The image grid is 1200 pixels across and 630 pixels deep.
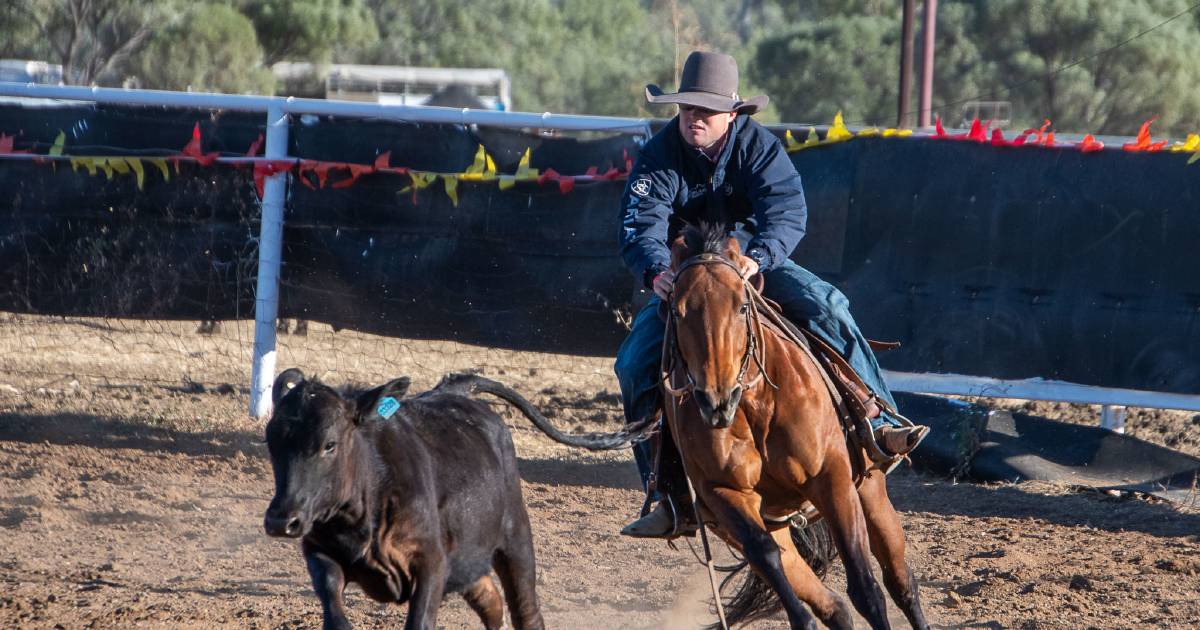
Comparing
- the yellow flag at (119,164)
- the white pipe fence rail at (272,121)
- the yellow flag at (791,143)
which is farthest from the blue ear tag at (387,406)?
the yellow flag at (119,164)

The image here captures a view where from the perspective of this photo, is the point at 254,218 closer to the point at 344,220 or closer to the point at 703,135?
the point at 344,220

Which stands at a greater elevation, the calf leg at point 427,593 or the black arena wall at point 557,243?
the black arena wall at point 557,243

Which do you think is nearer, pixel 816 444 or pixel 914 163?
pixel 816 444

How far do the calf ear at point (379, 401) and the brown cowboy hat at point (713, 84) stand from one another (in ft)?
5.11

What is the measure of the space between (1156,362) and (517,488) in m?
4.73

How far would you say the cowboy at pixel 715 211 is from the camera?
516cm

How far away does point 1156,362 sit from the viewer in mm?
8094

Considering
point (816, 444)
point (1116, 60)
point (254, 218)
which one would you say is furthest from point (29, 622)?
point (1116, 60)

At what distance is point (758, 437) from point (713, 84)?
1457 mm

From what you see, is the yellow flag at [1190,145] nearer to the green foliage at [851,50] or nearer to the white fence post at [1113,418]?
the white fence post at [1113,418]

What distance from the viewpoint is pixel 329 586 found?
4.45 meters

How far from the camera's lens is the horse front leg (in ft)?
14.8

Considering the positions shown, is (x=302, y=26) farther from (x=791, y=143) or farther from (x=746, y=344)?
(x=746, y=344)

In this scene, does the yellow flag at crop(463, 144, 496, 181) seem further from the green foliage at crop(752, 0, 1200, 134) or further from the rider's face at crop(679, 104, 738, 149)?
the green foliage at crop(752, 0, 1200, 134)
